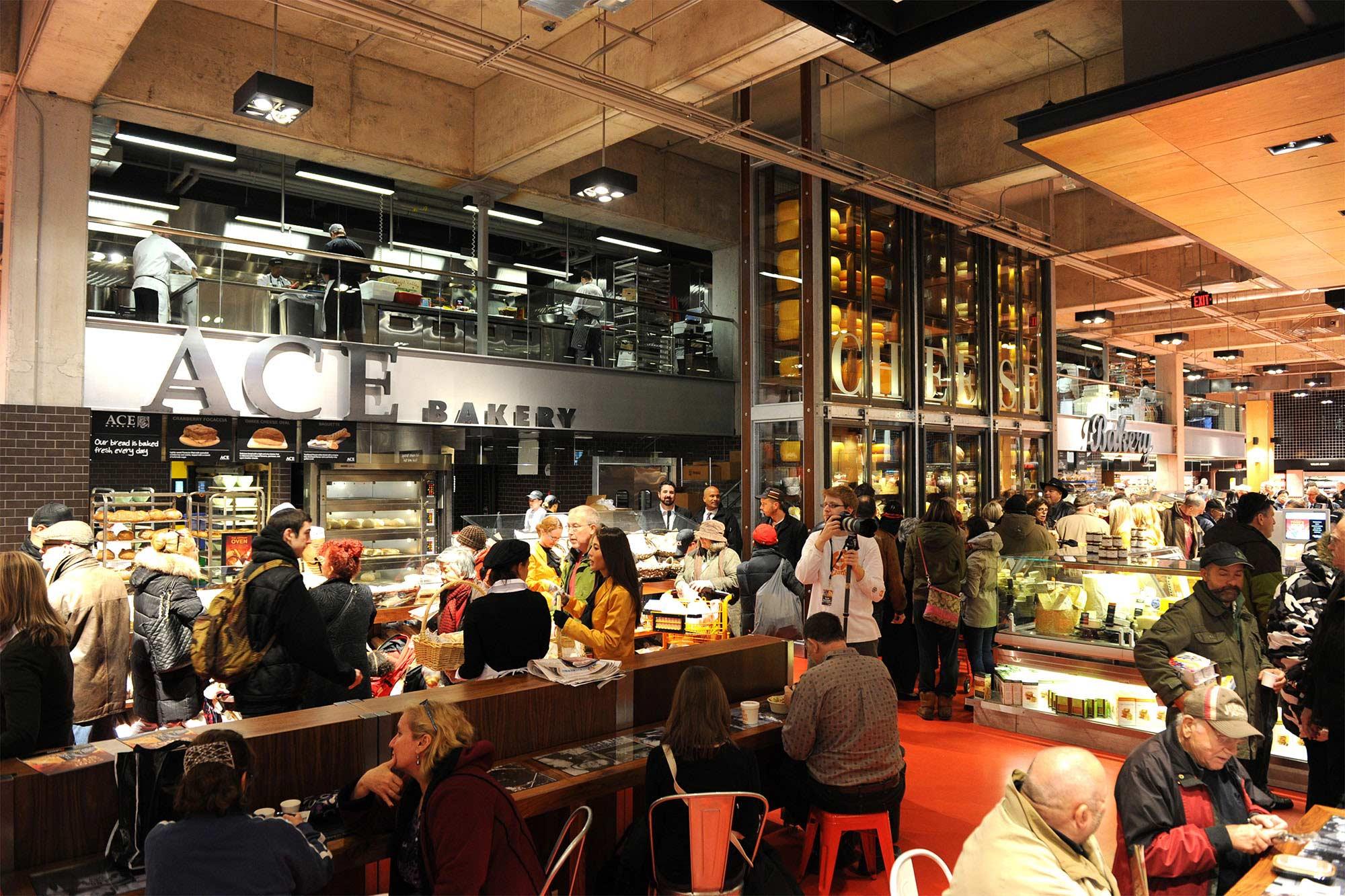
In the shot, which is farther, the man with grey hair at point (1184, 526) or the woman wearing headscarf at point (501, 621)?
the man with grey hair at point (1184, 526)

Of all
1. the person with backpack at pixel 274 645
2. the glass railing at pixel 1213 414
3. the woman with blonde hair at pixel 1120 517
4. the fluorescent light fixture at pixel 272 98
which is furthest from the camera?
the glass railing at pixel 1213 414

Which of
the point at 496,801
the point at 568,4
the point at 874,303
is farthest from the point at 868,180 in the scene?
the point at 496,801

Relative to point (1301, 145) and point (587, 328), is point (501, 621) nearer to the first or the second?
point (1301, 145)

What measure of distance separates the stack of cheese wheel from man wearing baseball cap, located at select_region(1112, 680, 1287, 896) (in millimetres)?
7632

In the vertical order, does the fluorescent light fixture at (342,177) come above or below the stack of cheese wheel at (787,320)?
above

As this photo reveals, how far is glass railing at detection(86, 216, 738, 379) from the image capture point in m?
8.30

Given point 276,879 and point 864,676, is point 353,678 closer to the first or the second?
point 276,879

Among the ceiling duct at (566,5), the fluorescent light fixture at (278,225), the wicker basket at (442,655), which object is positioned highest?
the fluorescent light fixture at (278,225)

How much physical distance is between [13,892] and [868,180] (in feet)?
30.7

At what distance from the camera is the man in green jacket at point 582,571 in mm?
4715

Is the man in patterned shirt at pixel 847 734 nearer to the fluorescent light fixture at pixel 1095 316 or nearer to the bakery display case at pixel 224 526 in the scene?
→ the bakery display case at pixel 224 526

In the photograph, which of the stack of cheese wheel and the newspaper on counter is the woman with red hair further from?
the stack of cheese wheel

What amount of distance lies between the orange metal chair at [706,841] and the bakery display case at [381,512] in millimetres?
7500

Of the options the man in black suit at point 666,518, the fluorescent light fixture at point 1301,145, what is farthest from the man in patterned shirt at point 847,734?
the man in black suit at point 666,518
